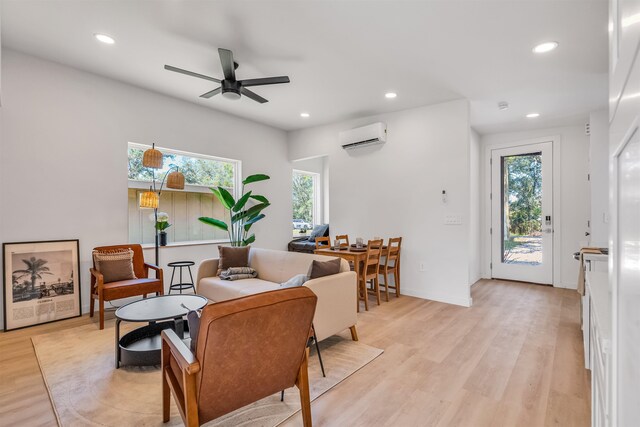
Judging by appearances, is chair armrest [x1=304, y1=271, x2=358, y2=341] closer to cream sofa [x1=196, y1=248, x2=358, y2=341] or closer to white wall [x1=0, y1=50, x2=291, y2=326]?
cream sofa [x1=196, y1=248, x2=358, y2=341]

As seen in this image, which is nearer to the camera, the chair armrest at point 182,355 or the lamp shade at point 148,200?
the chair armrest at point 182,355

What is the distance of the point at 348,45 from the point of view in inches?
120

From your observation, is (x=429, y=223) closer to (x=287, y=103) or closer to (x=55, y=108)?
(x=287, y=103)

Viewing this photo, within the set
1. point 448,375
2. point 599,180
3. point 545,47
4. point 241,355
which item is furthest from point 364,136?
point 241,355

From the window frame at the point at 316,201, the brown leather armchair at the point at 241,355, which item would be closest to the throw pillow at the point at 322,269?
the brown leather armchair at the point at 241,355

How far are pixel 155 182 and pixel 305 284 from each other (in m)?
3.12

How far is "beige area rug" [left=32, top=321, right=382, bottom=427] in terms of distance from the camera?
1.91m

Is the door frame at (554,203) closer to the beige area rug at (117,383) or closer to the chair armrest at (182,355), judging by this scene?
the beige area rug at (117,383)

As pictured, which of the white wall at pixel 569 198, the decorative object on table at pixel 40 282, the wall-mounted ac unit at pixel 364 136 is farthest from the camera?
the white wall at pixel 569 198

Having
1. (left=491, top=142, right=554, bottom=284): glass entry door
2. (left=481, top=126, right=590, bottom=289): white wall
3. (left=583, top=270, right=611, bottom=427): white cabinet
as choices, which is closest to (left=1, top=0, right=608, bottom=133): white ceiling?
(left=481, top=126, right=590, bottom=289): white wall

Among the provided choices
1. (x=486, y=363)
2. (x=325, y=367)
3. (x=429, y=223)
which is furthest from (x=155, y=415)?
(x=429, y=223)

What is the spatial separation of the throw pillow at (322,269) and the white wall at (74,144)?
2.77 m

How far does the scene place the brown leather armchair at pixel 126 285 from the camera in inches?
130

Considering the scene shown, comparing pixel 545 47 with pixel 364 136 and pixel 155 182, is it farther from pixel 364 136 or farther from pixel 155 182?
pixel 155 182
